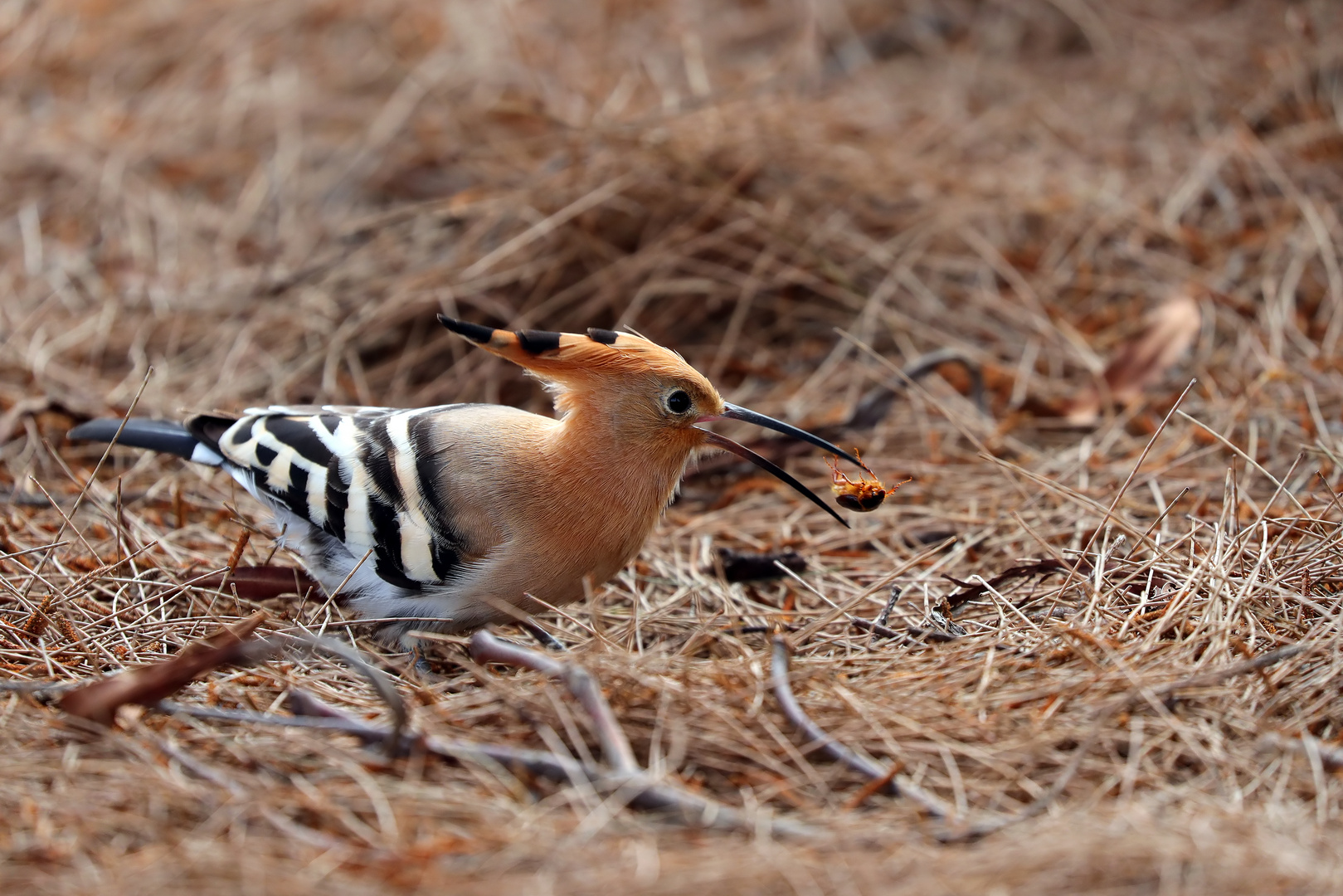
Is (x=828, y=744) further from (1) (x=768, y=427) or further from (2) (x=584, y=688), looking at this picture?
(1) (x=768, y=427)

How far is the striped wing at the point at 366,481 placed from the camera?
8.09 ft

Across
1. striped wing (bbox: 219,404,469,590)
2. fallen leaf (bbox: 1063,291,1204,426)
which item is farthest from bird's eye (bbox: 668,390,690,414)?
fallen leaf (bbox: 1063,291,1204,426)

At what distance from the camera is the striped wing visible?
247 centimetres

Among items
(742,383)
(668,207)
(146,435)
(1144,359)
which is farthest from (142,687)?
(1144,359)

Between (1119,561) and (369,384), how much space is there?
2202 mm

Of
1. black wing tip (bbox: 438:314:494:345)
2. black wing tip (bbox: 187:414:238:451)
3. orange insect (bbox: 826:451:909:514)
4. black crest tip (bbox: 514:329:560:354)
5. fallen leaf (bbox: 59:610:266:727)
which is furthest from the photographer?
black wing tip (bbox: 187:414:238:451)

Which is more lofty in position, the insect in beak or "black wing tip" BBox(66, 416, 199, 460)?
"black wing tip" BBox(66, 416, 199, 460)

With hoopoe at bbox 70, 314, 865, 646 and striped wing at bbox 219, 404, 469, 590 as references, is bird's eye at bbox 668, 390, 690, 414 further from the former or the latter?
striped wing at bbox 219, 404, 469, 590

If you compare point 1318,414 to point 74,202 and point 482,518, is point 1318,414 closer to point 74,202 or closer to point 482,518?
point 482,518

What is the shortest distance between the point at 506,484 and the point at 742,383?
1.43 metres

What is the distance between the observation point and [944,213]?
418 centimetres

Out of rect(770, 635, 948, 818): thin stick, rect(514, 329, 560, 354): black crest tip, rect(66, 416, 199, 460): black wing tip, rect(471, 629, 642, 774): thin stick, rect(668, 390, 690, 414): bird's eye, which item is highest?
rect(514, 329, 560, 354): black crest tip

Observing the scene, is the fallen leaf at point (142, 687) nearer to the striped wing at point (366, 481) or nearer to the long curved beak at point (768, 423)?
the striped wing at point (366, 481)

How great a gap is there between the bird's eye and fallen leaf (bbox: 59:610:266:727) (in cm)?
100
